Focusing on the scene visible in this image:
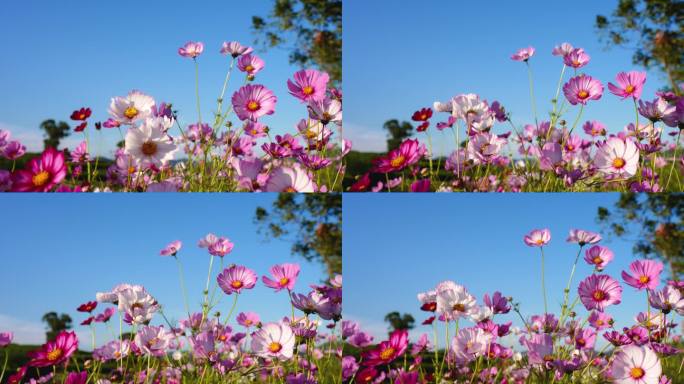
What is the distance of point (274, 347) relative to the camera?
1567mm

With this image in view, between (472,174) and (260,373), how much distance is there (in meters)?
1.04

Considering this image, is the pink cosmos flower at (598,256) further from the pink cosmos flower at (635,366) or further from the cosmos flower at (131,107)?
the cosmos flower at (131,107)

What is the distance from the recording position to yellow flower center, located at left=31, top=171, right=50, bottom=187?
4.73 ft

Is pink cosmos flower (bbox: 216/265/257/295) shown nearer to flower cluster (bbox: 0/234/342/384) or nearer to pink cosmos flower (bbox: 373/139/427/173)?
flower cluster (bbox: 0/234/342/384)

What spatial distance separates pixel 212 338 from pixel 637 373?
115cm

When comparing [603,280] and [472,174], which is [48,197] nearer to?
[472,174]

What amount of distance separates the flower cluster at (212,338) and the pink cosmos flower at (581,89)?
989 mm

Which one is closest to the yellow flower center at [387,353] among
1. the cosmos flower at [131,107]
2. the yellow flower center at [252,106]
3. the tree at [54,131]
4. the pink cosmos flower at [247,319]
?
the pink cosmos flower at [247,319]

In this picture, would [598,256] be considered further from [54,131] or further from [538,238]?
[54,131]

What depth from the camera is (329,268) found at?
1.96 meters

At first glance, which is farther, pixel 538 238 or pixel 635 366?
pixel 538 238

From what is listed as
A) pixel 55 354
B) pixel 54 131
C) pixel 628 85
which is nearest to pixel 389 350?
pixel 55 354

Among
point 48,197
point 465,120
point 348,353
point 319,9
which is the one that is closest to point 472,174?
point 465,120

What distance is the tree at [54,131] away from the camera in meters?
2.32
